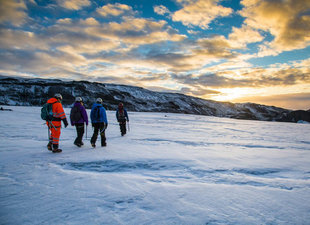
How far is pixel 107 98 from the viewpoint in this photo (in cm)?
10338

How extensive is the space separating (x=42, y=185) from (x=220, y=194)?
10.6 feet

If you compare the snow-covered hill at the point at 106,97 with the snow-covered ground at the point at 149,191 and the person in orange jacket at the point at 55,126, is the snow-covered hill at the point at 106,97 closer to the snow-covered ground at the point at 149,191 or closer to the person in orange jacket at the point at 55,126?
the person in orange jacket at the point at 55,126

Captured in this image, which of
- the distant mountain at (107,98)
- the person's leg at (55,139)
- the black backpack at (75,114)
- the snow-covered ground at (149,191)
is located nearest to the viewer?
the snow-covered ground at (149,191)

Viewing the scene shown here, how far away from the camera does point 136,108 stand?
99.4m

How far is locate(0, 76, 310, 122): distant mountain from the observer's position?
87438mm

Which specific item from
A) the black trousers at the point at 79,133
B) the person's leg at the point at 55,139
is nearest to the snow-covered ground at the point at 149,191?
the person's leg at the point at 55,139

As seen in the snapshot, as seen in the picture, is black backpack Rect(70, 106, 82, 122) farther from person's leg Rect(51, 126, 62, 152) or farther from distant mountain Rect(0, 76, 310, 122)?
distant mountain Rect(0, 76, 310, 122)

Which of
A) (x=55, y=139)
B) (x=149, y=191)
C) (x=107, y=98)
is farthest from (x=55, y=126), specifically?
(x=107, y=98)

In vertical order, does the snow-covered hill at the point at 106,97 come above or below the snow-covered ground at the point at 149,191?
above

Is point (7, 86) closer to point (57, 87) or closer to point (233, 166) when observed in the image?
point (57, 87)

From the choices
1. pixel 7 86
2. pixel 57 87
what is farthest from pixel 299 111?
pixel 7 86

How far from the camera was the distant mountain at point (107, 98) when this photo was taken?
87.4 m

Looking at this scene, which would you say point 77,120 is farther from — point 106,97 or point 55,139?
point 106,97

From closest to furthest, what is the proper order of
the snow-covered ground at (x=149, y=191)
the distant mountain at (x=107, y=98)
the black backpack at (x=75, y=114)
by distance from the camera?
the snow-covered ground at (x=149, y=191) < the black backpack at (x=75, y=114) < the distant mountain at (x=107, y=98)
